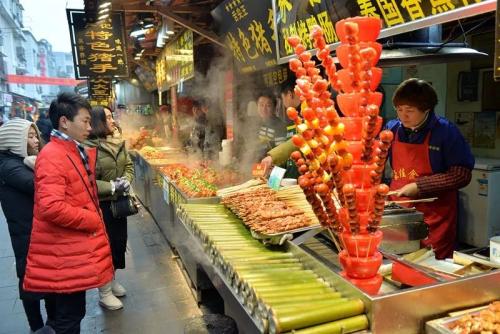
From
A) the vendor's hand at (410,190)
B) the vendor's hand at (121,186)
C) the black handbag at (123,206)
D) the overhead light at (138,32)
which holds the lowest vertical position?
the black handbag at (123,206)

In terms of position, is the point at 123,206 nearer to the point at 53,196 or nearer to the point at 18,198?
the point at 18,198

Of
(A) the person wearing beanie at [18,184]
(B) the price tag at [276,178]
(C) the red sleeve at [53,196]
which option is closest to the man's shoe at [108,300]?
(A) the person wearing beanie at [18,184]

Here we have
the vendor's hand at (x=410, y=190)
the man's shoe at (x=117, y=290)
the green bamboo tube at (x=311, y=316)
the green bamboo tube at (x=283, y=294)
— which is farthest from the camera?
the man's shoe at (x=117, y=290)

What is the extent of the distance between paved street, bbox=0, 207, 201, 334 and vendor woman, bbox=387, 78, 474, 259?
2850mm

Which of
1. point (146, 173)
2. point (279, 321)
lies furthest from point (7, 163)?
point (146, 173)

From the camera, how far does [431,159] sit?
3.46 metres

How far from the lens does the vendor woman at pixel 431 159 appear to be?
3.28 metres

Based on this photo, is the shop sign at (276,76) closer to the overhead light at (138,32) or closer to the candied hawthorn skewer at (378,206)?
the overhead light at (138,32)

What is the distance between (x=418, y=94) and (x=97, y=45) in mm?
8702

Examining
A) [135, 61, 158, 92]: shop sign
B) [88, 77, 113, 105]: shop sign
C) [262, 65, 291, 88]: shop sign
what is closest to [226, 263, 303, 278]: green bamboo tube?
[262, 65, 291, 88]: shop sign

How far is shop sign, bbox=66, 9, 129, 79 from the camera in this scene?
9484mm

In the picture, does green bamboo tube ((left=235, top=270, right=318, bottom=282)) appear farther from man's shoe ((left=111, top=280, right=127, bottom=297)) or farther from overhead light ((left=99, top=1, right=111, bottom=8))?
overhead light ((left=99, top=1, right=111, bottom=8))

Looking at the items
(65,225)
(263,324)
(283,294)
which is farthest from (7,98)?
(263,324)

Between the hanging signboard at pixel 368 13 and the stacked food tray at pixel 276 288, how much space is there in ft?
5.75
